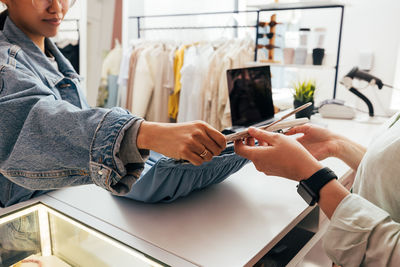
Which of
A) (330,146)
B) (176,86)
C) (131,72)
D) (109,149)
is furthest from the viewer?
(131,72)

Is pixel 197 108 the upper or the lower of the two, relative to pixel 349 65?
lower

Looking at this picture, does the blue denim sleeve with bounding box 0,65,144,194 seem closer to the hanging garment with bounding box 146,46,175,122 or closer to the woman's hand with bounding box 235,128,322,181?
the woman's hand with bounding box 235,128,322,181

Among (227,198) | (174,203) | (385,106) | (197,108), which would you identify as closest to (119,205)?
(174,203)

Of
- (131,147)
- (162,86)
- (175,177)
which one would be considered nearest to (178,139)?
(131,147)

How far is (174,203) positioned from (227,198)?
145 mm

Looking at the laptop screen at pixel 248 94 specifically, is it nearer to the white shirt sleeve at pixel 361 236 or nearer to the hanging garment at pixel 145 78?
the white shirt sleeve at pixel 361 236

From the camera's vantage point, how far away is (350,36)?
275 centimetres

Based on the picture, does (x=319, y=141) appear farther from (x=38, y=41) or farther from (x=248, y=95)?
(x=38, y=41)

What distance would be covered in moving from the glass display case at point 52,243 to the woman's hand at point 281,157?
1.14 ft

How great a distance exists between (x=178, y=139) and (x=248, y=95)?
978 millimetres

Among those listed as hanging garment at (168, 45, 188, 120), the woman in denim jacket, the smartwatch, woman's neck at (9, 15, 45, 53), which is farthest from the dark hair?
hanging garment at (168, 45, 188, 120)

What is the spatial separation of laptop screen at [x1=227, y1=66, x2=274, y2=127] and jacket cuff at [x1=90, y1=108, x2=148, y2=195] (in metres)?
0.92

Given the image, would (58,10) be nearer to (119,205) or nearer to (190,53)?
(119,205)

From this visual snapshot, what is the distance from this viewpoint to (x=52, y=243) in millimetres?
797
